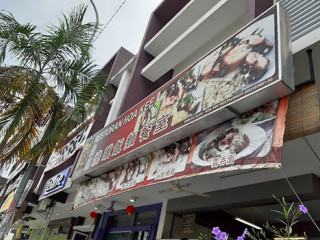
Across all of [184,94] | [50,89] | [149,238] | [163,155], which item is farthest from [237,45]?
[149,238]

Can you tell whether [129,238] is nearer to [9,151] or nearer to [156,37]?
[9,151]

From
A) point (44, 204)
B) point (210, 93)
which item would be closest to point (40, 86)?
point (210, 93)

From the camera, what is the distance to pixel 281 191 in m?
4.25

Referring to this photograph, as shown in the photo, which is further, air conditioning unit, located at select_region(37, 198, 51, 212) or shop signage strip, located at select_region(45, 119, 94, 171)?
air conditioning unit, located at select_region(37, 198, 51, 212)

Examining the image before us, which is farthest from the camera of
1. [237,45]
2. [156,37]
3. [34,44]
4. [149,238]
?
[156,37]

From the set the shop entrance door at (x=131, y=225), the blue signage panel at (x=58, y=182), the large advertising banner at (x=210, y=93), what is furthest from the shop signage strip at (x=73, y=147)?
the large advertising banner at (x=210, y=93)

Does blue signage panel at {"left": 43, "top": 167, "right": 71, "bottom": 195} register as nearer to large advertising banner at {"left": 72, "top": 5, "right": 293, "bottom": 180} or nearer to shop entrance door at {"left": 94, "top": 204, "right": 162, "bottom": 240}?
shop entrance door at {"left": 94, "top": 204, "right": 162, "bottom": 240}

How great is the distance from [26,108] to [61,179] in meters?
4.72

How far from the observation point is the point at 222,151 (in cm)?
342

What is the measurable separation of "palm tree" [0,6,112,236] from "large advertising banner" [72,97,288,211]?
6.53ft

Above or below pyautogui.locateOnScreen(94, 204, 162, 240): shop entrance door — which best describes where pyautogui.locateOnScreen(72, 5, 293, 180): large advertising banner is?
above

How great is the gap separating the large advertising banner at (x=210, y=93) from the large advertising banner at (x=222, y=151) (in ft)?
0.14

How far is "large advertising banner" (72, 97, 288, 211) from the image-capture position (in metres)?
2.83

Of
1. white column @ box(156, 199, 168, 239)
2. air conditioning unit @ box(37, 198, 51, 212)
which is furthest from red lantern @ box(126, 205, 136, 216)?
air conditioning unit @ box(37, 198, 51, 212)
